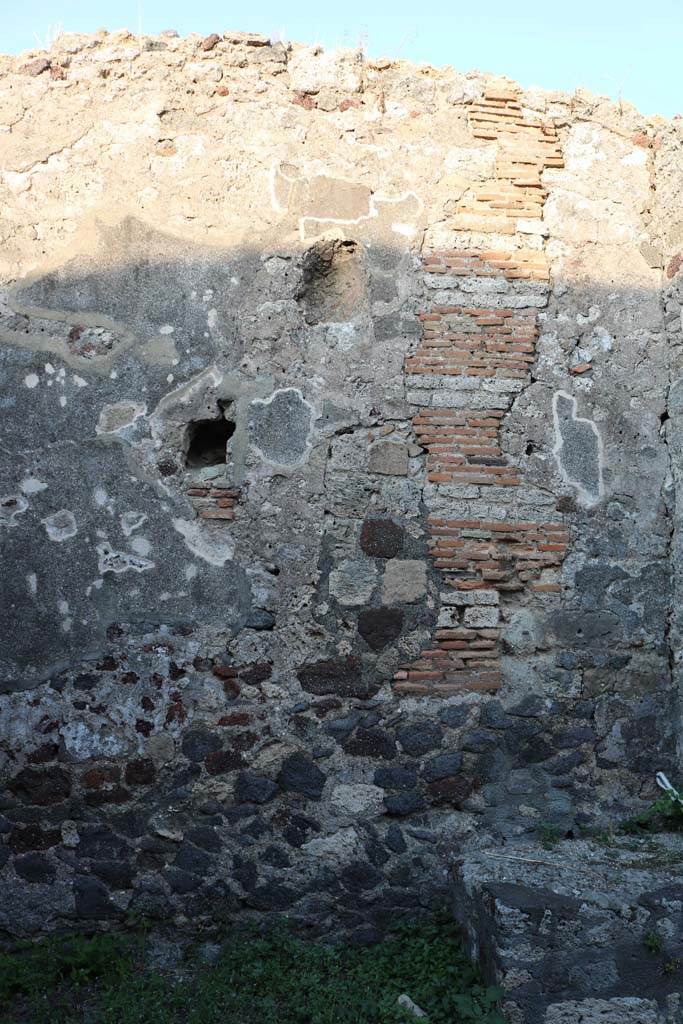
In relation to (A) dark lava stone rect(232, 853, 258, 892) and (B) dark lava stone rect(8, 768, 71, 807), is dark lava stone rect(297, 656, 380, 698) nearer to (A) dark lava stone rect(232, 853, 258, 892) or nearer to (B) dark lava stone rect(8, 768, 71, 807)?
(A) dark lava stone rect(232, 853, 258, 892)

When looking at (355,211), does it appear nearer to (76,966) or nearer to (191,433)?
(191,433)

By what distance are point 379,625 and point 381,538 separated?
39 centimetres

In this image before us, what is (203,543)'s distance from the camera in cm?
425

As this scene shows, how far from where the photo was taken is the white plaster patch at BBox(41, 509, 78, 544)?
422cm

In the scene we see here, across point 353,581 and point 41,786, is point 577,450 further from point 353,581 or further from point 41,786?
point 41,786

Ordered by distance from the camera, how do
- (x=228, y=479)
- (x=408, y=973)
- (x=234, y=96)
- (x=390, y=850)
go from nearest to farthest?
(x=408, y=973) → (x=390, y=850) → (x=228, y=479) → (x=234, y=96)

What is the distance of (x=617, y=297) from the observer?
15.1ft

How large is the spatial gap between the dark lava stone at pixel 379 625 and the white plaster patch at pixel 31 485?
60.4 inches

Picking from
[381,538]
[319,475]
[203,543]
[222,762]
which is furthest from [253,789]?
[319,475]

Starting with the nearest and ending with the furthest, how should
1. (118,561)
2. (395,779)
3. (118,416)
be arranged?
(395,779)
(118,561)
(118,416)

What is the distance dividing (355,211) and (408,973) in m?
3.33

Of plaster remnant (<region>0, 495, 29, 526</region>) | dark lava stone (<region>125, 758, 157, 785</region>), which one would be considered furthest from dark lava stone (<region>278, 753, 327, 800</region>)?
plaster remnant (<region>0, 495, 29, 526</region>)

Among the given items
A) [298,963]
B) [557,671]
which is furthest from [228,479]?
[298,963]

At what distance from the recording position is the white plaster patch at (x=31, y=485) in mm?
4250
